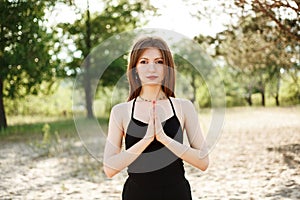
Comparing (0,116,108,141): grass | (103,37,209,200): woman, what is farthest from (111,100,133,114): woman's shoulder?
(0,116,108,141): grass

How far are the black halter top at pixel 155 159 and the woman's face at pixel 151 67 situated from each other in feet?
0.44

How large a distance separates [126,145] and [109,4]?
2498 centimetres

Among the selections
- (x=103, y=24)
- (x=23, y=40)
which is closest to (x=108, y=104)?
(x=23, y=40)

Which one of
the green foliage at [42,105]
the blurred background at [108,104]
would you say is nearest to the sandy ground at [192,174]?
the blurred background at [108,104]

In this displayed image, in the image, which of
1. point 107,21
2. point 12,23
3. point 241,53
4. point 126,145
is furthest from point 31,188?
point 107,21

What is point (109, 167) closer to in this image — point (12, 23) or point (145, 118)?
point (145, 118)

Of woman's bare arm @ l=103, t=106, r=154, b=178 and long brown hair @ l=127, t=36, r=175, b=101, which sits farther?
long brown hair @ l=127, t=36, r=175, b=101

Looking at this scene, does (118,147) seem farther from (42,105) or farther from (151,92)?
(42,105)

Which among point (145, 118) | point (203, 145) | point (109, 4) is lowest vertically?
point (203, 145)

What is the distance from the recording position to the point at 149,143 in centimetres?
206

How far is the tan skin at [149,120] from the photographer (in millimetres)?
2076

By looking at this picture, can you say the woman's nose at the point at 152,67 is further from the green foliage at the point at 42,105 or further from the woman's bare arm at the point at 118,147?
the green foliage at the point at 42,105

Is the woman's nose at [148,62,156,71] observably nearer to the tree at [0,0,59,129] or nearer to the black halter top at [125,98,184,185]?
the black halter top at [125,98,184,185]

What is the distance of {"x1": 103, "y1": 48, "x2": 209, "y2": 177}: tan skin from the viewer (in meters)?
2.08
